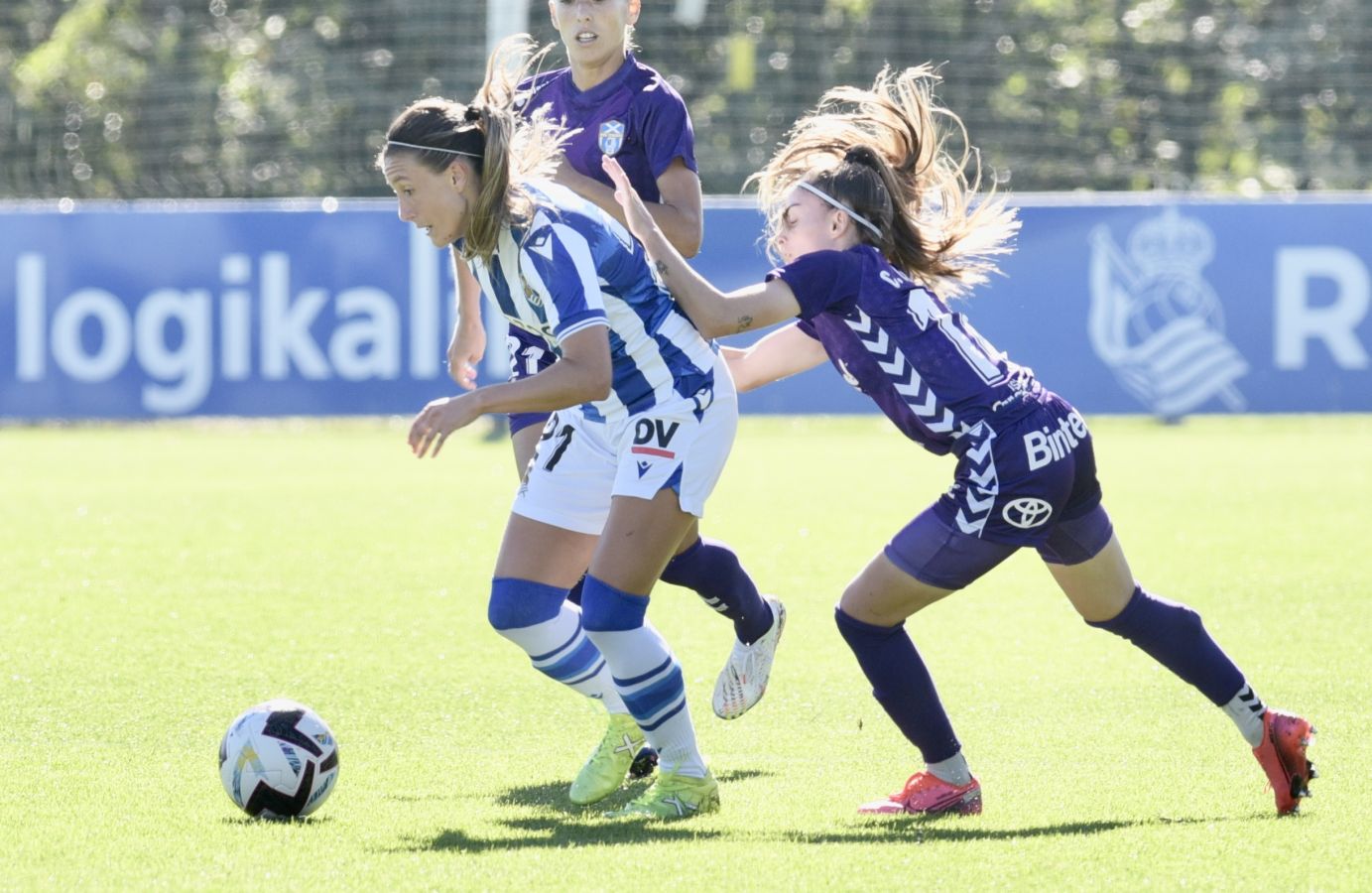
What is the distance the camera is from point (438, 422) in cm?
414

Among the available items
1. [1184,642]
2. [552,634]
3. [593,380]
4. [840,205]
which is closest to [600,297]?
[593,380]

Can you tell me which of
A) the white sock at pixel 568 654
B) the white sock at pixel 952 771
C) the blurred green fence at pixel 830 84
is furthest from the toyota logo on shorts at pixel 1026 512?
the blurred green fence at pixel 830 84

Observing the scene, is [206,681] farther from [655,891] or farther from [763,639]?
[655,891]

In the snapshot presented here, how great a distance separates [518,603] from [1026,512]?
1.23m

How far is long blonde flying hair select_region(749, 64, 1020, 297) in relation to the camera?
15.3ft

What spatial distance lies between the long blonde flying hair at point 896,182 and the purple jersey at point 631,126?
2.39ft

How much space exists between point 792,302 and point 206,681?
274 cm

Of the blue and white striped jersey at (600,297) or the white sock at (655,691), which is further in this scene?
the white sock at (655,691)

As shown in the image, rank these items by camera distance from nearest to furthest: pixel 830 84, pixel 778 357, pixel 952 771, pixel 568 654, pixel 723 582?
pixel 952 771 < pixel 568 654 < pixel 778 357 < pixel 723 582 < pixel 830 84

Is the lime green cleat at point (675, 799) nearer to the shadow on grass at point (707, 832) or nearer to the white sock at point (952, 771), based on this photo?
the shadow on grass at point (707, 832)

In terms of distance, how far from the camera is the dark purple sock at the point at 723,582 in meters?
5.43

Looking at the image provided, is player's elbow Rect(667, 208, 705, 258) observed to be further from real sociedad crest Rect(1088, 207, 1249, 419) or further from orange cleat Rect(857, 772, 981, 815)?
real sociedad crest Rect(1088, 207, 1249, 419)

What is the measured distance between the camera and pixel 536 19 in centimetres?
2150

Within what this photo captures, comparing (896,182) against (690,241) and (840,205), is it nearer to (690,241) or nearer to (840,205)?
(840,205)
